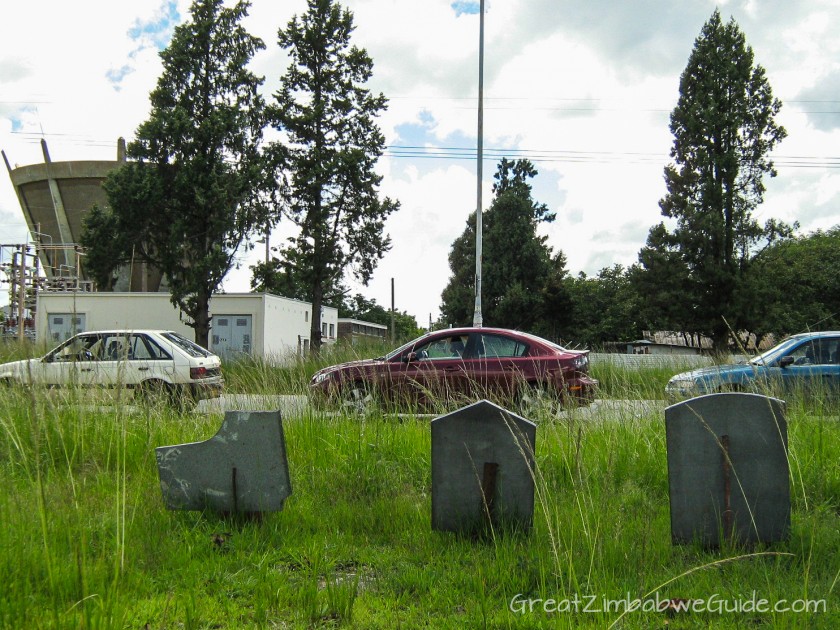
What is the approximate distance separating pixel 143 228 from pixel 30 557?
27.7 metres

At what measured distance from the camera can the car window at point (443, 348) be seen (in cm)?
1080

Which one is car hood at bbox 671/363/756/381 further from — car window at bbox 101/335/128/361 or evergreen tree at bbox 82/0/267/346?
evergreen tree at bbox 82/0/267/346

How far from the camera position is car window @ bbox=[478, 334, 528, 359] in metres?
10.7

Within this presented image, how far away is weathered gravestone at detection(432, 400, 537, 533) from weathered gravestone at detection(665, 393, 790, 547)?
38.2 inches

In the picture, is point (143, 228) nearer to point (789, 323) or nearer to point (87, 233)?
point (87, 233)

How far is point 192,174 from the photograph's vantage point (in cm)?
2797

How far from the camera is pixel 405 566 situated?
13.1 ft

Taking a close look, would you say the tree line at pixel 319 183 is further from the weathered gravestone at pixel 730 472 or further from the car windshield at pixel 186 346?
the weathered gravestone at pixel 730 472

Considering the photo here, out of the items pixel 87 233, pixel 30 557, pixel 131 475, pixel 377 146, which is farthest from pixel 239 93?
pixel 30 557

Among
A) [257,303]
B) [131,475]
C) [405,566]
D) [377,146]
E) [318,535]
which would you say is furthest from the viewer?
[257,303]

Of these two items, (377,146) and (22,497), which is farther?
(377,146)

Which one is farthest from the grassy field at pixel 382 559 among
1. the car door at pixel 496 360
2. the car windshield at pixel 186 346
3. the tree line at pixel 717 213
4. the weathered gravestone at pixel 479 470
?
the tree line at pixel 717 213

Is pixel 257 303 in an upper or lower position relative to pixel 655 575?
upper

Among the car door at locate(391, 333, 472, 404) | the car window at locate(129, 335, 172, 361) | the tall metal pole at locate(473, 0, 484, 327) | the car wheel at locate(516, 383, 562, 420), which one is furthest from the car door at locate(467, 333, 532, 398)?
the tall metal pole at locate(473, 0, 484, 327)
